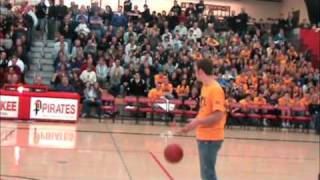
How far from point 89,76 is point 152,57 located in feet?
10.8

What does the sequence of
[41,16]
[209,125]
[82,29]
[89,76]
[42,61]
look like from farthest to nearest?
[41,16], [82,29], [42,61], [89,76], [209,125]

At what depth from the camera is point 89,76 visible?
21500mm

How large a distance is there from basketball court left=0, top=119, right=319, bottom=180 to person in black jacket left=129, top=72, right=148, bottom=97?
3.01 m

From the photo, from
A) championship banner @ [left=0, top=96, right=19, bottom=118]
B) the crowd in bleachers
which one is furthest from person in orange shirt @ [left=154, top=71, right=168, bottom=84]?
championship banner @ [left=0, top=96, right=19, bottom=118]

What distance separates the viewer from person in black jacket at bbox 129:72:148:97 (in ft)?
71.8

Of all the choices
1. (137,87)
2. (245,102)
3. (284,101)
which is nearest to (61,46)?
(137,87)

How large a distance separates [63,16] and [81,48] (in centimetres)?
256

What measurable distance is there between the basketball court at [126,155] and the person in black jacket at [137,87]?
301cm

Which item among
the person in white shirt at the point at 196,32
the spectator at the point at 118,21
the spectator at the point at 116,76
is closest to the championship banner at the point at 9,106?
the spectator at the point at 116,76

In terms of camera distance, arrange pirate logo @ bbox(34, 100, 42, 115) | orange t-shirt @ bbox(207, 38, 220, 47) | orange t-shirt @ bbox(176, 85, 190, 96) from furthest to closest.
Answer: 1. orange t-shirt @ bbox(207, 38, 220, 47)
2. orange t-shirt @ bbox(176, 85, 190, 96)
3. pirate logo @ bbox(34, 100, 42, 115)

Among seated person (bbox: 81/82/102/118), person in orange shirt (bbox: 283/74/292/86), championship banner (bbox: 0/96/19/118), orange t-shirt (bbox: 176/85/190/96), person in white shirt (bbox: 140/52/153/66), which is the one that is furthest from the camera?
person in orange shirt (bbox: 283/74/292/86)

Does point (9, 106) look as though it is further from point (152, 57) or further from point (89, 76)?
point (152, 57)

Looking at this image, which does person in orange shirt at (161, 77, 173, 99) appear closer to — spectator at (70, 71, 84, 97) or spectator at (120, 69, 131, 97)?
spectator at (120, 69, 131, 97)

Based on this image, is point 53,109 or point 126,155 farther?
point 53,109
